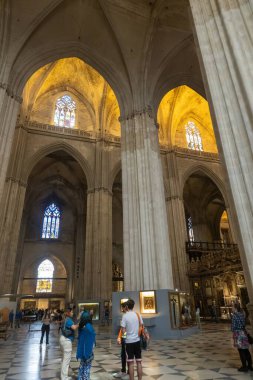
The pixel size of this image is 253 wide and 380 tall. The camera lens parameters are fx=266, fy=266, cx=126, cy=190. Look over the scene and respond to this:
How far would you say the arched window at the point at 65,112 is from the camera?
22.3m

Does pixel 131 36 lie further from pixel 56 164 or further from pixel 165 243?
pixel 56 164

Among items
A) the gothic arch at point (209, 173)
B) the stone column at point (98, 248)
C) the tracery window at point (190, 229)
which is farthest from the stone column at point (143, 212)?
the tracery window at point (190, 229)

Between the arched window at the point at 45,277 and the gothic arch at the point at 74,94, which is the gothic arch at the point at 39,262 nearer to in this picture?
the arched window at the point at 45,277

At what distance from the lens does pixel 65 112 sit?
75.1ft

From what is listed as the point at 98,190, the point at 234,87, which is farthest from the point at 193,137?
the point at 234,87

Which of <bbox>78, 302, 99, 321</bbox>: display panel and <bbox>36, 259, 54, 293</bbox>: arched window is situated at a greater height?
<bbox>36, 259, 54, 293</bbox>: arched window

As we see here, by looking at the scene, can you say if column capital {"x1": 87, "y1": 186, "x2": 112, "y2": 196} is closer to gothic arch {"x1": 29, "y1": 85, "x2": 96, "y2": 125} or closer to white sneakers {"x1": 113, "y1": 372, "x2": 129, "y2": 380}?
gothic arch {"x1": 29, "y1": 85, "x2": 96, "y2": 125}

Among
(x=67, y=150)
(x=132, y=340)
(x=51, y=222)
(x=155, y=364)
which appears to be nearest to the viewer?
(x=132, y=340)

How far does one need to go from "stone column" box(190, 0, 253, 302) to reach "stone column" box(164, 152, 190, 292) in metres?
14.8

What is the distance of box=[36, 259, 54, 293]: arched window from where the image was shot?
2752cm

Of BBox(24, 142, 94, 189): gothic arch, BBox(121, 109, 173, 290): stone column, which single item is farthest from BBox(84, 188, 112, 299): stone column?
BBox(121, 109, 173, 290): stone column

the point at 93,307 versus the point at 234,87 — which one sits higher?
the point at 234,87

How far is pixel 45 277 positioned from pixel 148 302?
810 inches

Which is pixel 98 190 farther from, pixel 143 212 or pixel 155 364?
pixel 155 364
